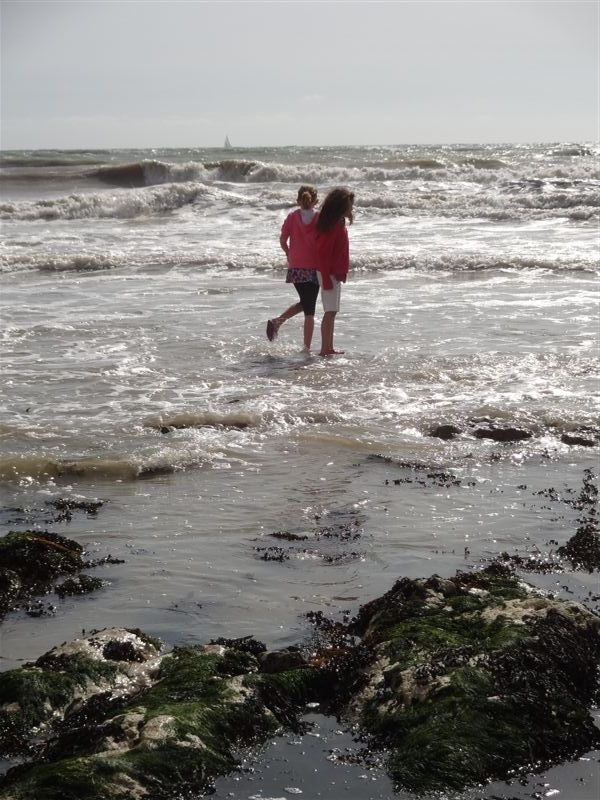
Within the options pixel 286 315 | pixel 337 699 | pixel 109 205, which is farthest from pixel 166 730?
pixel 109 205

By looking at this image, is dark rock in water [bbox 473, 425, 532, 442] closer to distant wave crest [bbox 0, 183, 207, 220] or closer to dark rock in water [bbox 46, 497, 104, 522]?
dark rock in water [bbox 46, 497, 104, 522]

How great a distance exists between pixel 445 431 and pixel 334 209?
3.55 m

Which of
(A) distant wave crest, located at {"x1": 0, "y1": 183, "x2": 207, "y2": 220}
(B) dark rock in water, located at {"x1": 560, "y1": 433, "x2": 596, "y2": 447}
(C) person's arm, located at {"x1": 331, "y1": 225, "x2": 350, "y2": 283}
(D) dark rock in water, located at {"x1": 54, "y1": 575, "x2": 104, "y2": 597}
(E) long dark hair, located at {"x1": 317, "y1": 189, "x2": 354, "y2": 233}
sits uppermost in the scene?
(A) distant wave crest, located at {"x1": 0, "y1": 183, "x2": 207, "y2": 220}

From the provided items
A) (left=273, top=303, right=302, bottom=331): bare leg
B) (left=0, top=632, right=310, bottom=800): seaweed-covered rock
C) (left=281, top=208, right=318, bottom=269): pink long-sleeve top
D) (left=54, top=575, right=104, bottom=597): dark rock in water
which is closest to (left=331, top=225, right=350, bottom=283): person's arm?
(left=281, top=208, right=318, bottom=269): pink long-sleeve top

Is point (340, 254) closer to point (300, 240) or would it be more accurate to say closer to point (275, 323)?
point (300, 240)

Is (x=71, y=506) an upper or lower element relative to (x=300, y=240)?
lower

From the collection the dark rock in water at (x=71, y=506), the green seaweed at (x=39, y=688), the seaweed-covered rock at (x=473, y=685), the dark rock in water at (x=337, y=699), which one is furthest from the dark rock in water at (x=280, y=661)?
the dark rock in water at (x=71, y=506)

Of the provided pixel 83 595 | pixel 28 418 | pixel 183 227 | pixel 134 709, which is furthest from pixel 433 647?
pixel 183 227

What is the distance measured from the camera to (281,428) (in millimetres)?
7395

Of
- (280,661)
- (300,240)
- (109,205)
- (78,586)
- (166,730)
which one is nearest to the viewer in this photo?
(166,730)

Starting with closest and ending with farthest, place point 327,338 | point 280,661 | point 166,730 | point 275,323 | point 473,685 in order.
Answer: point 166,730 → point 473,685 → point 280,661 → point 327,338 → point 275,323

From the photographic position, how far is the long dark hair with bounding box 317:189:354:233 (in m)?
9.81

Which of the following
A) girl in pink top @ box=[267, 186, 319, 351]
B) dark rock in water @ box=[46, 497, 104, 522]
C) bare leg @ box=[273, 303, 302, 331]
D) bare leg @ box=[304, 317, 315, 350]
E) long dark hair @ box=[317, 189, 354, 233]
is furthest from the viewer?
bare leg @ box=[273, 303, 302, 331]

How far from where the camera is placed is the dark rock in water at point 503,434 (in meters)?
7.07
